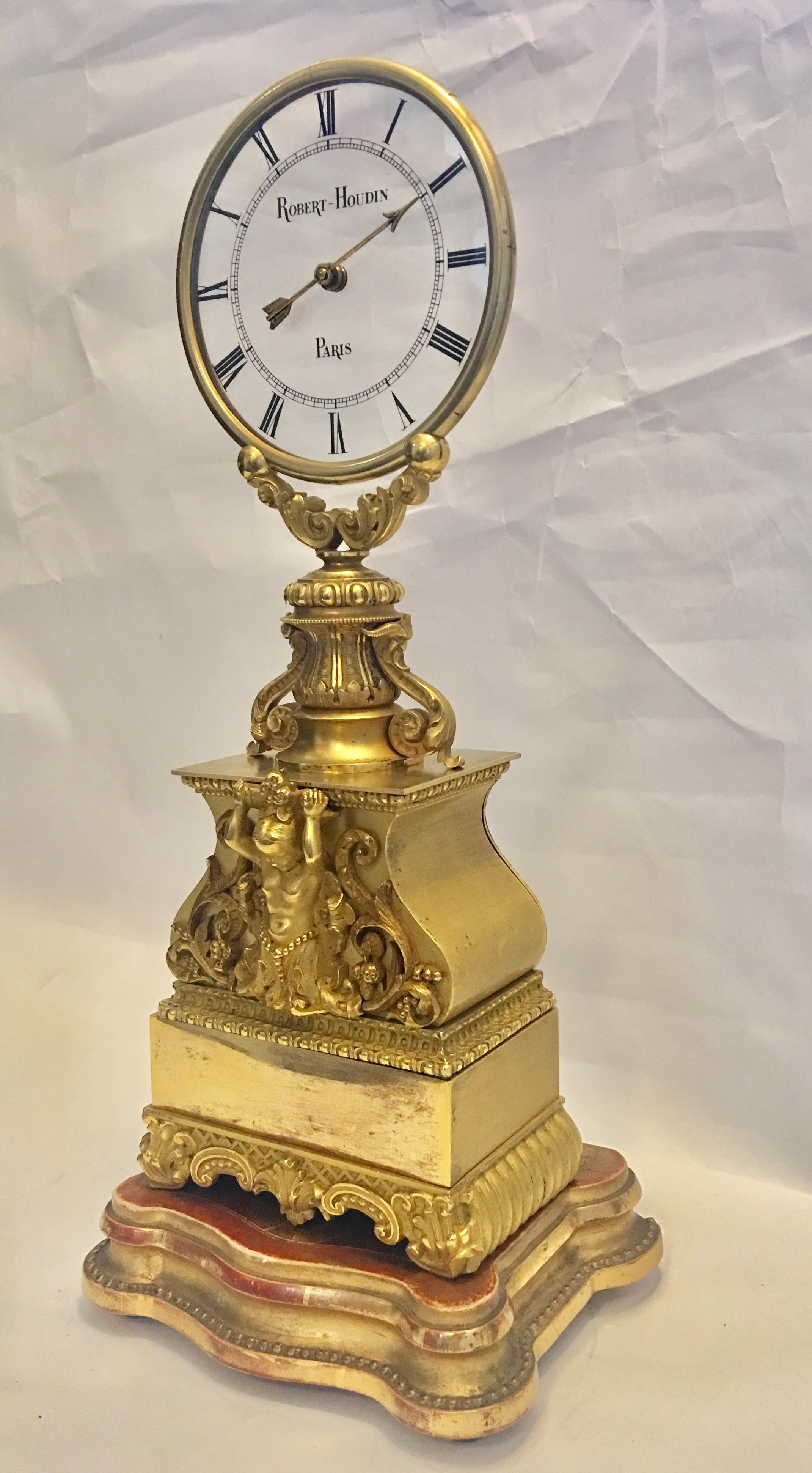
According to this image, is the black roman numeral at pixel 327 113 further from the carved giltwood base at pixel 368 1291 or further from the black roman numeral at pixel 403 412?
the carved giltwood base at pixel 368 1291

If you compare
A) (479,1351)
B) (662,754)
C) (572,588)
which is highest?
(572,588)

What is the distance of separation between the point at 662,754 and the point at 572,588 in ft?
1.09

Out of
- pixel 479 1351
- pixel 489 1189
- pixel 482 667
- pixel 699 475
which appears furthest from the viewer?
pixel 482 667

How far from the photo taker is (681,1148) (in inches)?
101

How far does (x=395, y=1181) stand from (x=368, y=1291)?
0.14 m

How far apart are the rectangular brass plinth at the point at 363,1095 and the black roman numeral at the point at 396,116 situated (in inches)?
45.8

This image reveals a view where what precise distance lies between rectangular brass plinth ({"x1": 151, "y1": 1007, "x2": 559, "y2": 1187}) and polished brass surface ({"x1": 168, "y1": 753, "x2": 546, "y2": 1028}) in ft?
0.26

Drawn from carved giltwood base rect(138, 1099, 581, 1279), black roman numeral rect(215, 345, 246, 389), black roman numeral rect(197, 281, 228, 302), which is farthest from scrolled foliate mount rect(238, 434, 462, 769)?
carved giltwood base rect(138, 1099, 581, 1279)

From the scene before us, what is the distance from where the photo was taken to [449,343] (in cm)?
190

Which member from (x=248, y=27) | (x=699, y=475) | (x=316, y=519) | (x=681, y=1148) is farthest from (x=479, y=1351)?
(x=248, y=27)

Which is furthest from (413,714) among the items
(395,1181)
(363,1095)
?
(395,1181)

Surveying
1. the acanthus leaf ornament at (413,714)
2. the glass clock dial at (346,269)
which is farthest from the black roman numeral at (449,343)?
the acanthus leaf ornament at (413,714)

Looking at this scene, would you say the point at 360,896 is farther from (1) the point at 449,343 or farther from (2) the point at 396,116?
(2) the point at 396,116

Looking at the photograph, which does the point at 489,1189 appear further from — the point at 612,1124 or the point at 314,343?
the point at 314,343
